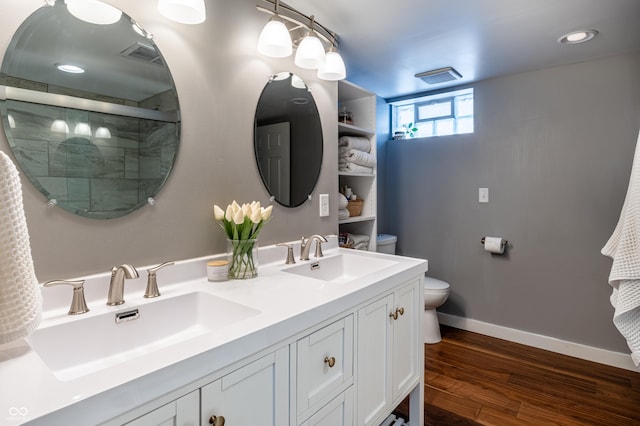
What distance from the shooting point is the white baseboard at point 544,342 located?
89.0 inches

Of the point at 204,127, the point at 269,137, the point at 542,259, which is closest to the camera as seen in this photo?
the point at 204,127

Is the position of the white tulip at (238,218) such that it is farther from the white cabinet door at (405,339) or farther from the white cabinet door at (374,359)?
the white cabinet door at (405,339)

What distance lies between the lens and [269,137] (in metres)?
1.58

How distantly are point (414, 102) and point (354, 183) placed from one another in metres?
1.20

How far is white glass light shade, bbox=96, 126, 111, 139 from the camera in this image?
1038mm

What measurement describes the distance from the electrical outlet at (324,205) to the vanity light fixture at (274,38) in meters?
0.76

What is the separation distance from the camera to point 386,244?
9.37 ft

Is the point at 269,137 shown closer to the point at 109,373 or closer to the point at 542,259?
the point at 109,373

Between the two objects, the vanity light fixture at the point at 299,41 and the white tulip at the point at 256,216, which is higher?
the vanity light fixture at the point at 299,41

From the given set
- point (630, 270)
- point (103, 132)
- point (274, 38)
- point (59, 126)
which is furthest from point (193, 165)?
point (630, 270)

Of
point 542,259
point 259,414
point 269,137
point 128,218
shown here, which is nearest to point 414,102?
point 542,259

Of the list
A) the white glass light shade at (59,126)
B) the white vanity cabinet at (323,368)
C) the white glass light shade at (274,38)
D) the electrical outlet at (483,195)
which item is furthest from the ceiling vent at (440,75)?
the white glass light shade at (59,126)

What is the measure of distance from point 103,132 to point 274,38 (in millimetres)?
770

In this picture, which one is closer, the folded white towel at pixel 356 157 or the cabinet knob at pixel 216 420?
the cabinet knob at pixel 216 420
